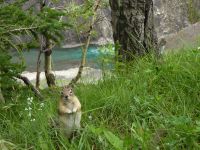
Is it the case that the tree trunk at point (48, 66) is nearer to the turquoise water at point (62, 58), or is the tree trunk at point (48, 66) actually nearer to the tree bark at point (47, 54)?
the tree bark at point (47, 54)

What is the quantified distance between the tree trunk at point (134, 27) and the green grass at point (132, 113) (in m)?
0.48

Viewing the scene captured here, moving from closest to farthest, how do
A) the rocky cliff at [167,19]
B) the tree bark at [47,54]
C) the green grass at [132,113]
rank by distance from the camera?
the green grass at [132,113]
the tree bark at [47,54]
the rocky cliff at [167,19]

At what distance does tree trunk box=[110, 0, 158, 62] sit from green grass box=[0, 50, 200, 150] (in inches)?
18.7

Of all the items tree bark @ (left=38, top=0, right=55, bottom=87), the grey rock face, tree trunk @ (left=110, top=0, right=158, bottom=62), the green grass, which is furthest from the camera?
the grey rock face

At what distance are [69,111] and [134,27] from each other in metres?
2.57

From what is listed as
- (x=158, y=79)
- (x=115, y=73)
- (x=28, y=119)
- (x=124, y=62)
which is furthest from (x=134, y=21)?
(x=28, y=119)

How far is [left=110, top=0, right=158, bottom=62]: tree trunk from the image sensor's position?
5.73 m

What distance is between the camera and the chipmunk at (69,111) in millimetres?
3455

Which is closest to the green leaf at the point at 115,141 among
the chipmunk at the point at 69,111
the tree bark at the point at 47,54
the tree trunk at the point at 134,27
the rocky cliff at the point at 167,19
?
the chipmunk at the point at 69,111

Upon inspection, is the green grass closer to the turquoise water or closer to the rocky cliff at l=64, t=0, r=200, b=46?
the turquoise water

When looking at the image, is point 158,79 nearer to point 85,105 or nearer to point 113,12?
point 85,105

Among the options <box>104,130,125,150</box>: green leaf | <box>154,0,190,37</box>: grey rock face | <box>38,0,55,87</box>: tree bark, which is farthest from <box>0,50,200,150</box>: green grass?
<box>154,0,190,37</box>: grey rock face

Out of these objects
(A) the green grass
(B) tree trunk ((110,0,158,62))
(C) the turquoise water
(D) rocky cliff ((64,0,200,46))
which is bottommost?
(C) the turquoise water

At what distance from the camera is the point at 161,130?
3.58 metres
